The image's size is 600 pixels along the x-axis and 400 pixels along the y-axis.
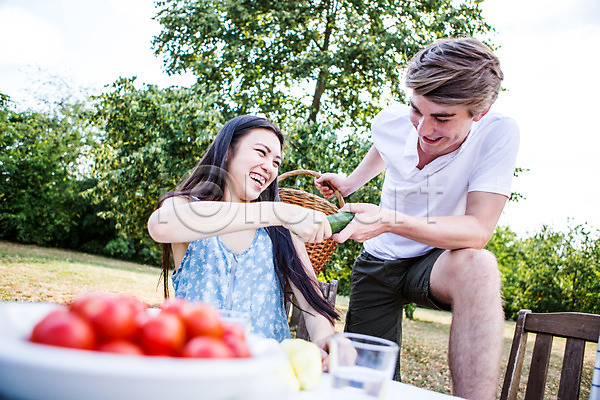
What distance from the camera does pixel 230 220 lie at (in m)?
1.73

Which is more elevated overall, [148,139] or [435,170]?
[148,139]

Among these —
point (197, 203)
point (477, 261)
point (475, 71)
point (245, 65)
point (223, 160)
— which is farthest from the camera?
point (245, 65)

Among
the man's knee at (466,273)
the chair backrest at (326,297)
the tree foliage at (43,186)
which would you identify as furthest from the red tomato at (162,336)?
the tree foliage at (43,186)

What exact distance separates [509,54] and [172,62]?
25.7 feet

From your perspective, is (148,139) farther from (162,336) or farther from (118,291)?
(162,336)

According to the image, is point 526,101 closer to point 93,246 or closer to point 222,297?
point 222,297

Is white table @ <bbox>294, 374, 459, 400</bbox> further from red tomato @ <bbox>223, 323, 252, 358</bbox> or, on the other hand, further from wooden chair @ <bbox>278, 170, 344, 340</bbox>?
wooden chair @ <bbox>278, 170, 344, 340</bbox>

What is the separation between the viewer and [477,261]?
1.96 metres

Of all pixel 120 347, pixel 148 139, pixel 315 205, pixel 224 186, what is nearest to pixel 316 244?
pixel 315 205

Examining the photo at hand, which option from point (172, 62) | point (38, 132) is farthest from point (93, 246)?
point (172, 62)

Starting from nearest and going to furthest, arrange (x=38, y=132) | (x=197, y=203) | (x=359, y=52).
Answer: (x=197, y=203) → (x=359, y=52) → (x=38, y=132)

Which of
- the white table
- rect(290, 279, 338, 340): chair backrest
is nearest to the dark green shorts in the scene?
rect(290, 279, 338, 340): chair backrest

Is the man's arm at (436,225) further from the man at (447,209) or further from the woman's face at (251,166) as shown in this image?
the woman's face at (251,166)

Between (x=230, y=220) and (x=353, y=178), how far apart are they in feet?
4.90
